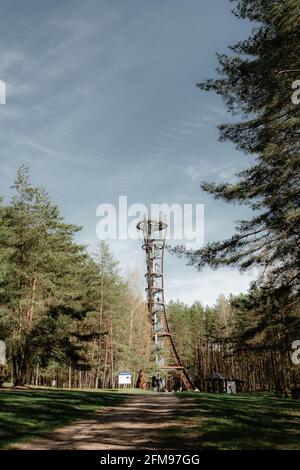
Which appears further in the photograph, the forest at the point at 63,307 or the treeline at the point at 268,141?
the forest at the point at 63,307

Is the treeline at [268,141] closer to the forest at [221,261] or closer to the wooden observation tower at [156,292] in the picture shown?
the forest at [221,261]

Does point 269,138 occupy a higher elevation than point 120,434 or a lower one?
higher

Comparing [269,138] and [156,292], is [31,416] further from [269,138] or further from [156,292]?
[156,292]

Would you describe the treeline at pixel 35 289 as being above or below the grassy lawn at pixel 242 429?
above

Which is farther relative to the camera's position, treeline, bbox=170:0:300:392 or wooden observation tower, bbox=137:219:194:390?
wooden observation tower, bbox=137:219:194:390

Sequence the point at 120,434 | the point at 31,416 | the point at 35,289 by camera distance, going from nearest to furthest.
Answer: the point at 120,434 < the point at 31,416 < the point at 35,289

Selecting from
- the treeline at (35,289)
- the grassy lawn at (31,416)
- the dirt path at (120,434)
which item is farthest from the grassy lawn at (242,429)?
the treeline at (35,289)

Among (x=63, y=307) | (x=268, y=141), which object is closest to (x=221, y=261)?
(x=268, y=141)

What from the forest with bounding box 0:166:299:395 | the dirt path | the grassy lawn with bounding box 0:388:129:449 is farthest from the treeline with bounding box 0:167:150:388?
the dirt path

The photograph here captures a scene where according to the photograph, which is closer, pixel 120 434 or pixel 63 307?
pixel 120 434

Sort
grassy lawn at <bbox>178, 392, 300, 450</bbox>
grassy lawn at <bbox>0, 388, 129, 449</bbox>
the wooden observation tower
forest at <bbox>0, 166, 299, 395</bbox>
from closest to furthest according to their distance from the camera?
grassy lawn at <bbox>178, 392, 300, 450</bbox>, grassy lawn at <bbox>0, 388, 129, 449</bbox>, forest at <bbox>0, 166, 299, 395</bbox>, the wooden observation tower

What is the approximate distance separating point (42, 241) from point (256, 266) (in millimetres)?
18312

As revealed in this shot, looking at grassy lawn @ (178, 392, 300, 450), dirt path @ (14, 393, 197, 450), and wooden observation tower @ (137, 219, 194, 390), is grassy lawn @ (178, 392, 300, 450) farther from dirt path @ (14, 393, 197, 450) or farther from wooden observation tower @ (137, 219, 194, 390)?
wooden observation tower @ (137, 219, 194, 390)
